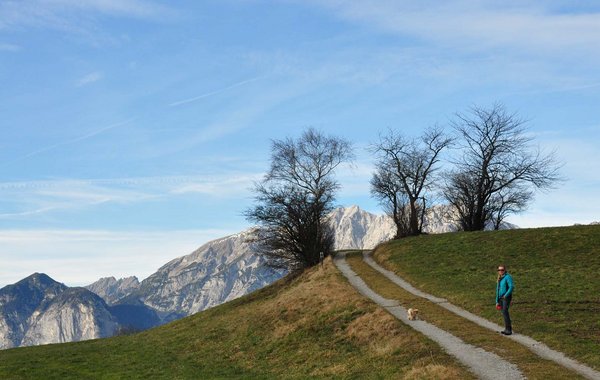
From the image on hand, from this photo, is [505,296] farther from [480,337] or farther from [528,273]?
[528,273]

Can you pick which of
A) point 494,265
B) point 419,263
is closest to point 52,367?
point 419,263

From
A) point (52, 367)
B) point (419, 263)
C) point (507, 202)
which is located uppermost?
point (507, 202)

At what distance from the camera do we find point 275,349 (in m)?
36.9

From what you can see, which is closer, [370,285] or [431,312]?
[431,312]

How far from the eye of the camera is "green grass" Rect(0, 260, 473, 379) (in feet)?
90.1

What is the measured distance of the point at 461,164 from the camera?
274ft

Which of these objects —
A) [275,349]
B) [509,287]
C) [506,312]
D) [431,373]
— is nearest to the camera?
[431,373]

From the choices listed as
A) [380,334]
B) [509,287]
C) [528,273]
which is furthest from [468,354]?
[528,273]

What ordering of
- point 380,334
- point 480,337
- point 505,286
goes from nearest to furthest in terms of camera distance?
point 480,337, point 505,286, point 380,334

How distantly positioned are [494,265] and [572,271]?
22.1 ft

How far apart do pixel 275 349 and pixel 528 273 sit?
22.6 m

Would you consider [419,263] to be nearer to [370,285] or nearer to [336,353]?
[370,285]

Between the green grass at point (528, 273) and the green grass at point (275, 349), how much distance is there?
20.4 feet

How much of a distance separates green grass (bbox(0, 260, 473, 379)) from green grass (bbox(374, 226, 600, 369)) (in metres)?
6.22
